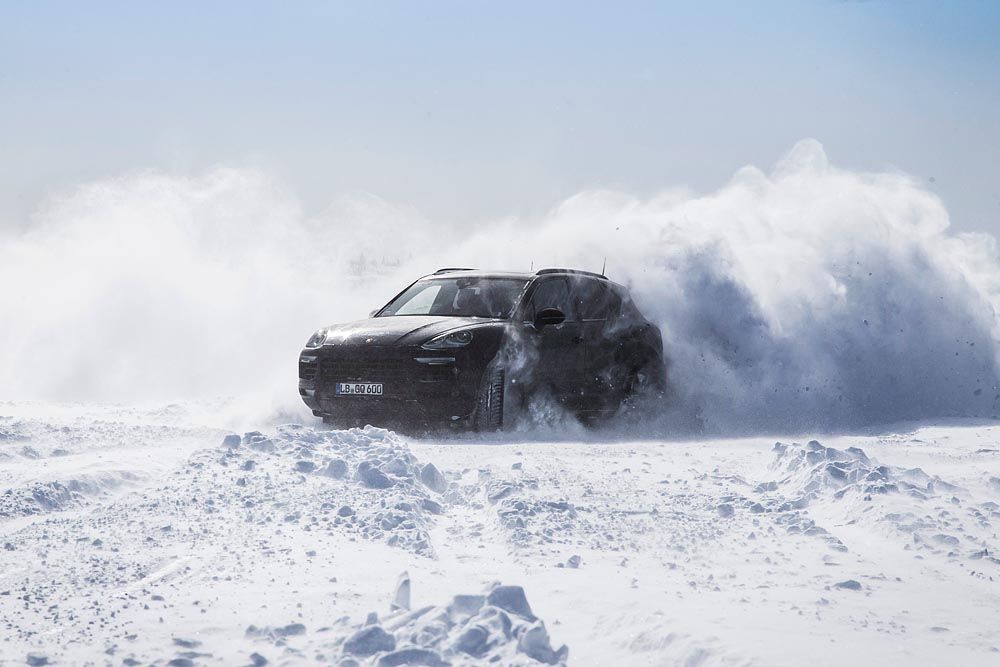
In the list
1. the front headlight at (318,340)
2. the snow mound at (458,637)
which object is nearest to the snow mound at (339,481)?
the snow mound at (458,637)

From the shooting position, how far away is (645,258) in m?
12.4

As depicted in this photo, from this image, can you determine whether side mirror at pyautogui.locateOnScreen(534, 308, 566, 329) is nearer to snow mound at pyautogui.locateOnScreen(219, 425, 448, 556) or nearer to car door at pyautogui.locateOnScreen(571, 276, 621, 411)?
car door at pyautogui.locateOnScreen(571, 276, 621, 411)

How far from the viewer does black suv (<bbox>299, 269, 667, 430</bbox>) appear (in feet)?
28.5

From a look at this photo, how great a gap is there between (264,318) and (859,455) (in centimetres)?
1423

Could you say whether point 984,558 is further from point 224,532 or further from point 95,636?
point 95,636

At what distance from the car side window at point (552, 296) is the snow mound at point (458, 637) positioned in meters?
6.09

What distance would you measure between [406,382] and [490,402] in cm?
73

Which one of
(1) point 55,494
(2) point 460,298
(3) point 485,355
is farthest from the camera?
(2) point 460,298

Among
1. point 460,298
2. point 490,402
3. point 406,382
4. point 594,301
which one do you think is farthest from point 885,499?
point 460,298

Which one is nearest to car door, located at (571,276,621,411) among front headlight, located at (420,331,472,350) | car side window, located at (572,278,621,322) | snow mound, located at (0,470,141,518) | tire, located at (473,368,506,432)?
car side window, located at (572,278,621,322)

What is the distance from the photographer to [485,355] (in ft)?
28.8

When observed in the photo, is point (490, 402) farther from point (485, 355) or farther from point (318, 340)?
point (318, 340)

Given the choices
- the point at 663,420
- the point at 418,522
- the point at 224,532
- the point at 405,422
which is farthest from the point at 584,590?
Answer: the point at 663,420

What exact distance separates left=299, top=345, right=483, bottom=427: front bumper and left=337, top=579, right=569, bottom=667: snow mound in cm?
512
